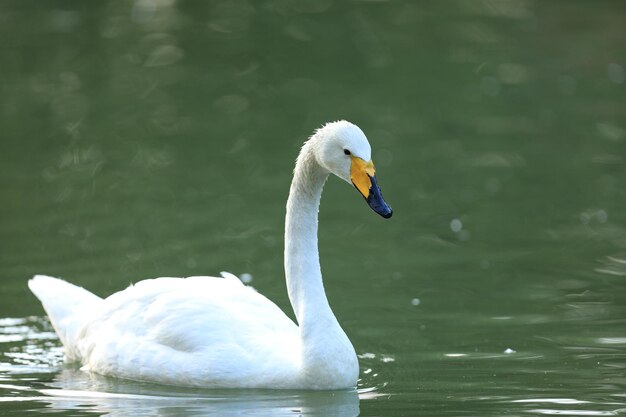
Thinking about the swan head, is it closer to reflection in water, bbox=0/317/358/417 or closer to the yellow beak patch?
the yellow beak patch

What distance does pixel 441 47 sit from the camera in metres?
22.7

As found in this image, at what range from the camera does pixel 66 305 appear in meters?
10.7

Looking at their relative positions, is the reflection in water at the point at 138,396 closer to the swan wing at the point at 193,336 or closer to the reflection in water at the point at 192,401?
the reflection in water at the point at 192,401

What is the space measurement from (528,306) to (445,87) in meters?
9.14

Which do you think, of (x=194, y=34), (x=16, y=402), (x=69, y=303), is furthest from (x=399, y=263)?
(x=194, y=34)

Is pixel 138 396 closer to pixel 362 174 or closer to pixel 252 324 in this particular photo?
pixel 252 324

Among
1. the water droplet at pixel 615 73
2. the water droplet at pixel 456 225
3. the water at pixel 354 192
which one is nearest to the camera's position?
the water at pixel 354 192

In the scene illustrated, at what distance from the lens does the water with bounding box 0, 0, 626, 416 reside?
9680 mm

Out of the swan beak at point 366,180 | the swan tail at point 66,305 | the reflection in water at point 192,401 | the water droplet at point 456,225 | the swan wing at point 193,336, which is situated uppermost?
the water droplet at point 456,225

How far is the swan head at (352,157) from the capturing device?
29.5ft

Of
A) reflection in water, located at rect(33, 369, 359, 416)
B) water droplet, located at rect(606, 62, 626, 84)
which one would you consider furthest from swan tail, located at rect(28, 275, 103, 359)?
water droplet, located at rect(606, 62, 626, 84)

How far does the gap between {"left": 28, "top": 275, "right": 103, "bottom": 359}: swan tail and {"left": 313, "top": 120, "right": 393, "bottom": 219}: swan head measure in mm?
2535

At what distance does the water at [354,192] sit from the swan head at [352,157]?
4.44 ft

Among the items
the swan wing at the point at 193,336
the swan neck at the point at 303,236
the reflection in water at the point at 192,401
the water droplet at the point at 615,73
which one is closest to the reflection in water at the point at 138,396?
the reflection in water at the point at 192,401
